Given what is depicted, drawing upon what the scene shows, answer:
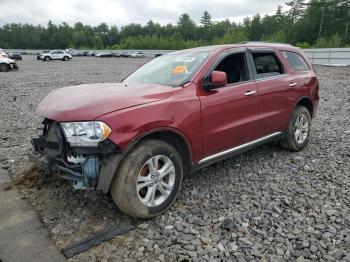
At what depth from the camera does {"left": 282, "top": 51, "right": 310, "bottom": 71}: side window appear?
17.1 feet

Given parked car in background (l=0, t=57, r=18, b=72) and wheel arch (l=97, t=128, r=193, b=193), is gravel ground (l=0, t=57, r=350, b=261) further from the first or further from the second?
parked car in background (l=0, t=57, r=18, b=72)

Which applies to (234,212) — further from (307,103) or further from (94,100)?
(307,103)

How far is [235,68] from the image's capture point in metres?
4.35

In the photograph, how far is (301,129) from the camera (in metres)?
5.40

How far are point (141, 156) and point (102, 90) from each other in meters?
1.01

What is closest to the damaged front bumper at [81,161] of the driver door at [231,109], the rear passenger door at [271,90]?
the driver door at [231,109]

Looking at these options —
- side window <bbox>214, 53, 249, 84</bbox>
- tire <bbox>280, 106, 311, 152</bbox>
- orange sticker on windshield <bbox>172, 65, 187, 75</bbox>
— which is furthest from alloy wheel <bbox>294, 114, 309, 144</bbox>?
orange sticker on windshield <bbox>172, 65, 187, 75</bbox>

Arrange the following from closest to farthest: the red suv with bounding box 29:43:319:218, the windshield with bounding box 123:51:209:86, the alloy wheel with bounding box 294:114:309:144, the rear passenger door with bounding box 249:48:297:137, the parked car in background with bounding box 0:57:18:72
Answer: the red suv with bounding box 29:43:319:218 → the windshield with bounding box 123:51:209:86 → the rear passenger door with bounding box 249:48:297:137 → the alloy wheel with bounding box 294:114:309:144 → the parked car in background with bounding box 0:57:18:72

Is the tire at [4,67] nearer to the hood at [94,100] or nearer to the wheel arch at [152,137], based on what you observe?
the hood at [94,100]

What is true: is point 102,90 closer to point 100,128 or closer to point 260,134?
point 100,128

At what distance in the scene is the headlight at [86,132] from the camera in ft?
9.62

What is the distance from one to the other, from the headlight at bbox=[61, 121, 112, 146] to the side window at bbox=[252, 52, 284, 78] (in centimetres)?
252

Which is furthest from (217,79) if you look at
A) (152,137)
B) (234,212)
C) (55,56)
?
(55,56)

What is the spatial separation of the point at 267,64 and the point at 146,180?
267 centimetres
